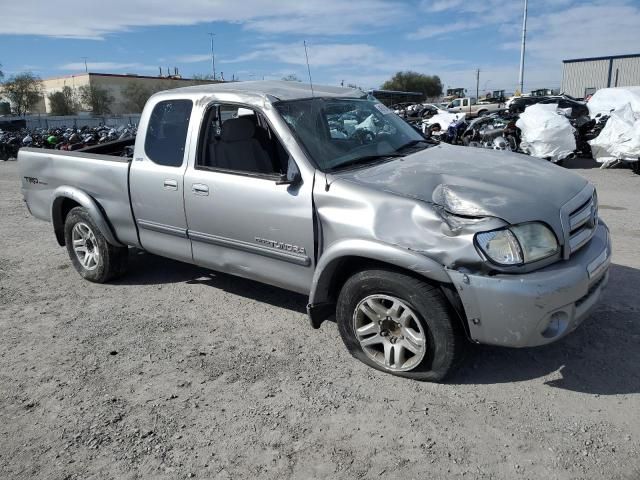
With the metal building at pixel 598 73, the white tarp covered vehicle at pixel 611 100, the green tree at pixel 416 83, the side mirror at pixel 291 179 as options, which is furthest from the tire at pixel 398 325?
the green tree at pixel 416 83

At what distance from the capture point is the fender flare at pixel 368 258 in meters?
3.00

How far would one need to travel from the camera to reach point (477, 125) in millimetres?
15227

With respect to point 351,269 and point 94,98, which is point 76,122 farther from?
point 351,269

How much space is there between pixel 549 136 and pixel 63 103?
73816mm

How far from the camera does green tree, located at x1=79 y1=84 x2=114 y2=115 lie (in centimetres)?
7112

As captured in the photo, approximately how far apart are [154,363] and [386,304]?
1.77 metres

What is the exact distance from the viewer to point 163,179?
14.4ft

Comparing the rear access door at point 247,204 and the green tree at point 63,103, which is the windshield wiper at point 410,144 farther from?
the green tree at point 63,103

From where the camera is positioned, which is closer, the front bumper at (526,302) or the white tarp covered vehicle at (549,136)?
the front bumper at (526,302)

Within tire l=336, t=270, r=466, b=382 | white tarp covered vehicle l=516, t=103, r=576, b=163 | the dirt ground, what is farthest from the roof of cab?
white tarp covered vehicle l=516, t=103, r=576, b=163

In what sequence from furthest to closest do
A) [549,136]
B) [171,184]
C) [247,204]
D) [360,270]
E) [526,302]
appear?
[549,136]
[171,184]
[247,204]
[360,270]
[526,302]

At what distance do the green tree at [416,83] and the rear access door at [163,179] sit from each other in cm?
8973

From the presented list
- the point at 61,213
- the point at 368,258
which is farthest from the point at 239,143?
the point at 61,213

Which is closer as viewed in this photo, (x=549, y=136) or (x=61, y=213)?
(x=61, y=213)
